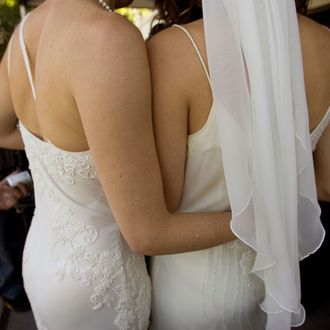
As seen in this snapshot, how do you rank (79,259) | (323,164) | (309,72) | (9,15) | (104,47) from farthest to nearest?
(9,15)
(323,164)
(79,259)
(309,72)
(104,47)

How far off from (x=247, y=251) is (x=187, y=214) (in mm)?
267

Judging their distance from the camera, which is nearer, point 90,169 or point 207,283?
point 90,169

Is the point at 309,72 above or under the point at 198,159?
above

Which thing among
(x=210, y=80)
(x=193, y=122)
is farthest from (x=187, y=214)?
(x=210, y=80)

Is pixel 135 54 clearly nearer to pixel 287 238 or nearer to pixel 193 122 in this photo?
pixel 193 122

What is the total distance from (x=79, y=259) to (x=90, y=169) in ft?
0.87

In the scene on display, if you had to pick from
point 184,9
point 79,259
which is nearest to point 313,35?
point 184,9

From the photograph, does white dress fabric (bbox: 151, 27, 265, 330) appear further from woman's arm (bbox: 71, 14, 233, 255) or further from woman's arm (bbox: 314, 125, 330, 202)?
woman's arm (bbox: 314, 125, 330, 202)

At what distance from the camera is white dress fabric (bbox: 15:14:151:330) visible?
42.7 inches

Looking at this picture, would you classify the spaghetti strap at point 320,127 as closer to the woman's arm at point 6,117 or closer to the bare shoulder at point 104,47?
the bare shoulder at point 104,47

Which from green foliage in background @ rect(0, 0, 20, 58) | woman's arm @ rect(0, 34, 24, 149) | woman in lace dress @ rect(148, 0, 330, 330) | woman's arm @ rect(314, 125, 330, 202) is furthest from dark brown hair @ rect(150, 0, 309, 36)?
green foliage in background @ rect(0, 0, 20, 58)

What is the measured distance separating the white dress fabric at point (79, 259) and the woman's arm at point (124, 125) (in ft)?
0.66

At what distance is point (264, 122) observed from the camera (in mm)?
838

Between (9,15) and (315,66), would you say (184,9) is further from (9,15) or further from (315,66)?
(9,15)
